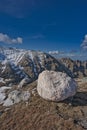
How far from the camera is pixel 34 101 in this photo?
1188 inches

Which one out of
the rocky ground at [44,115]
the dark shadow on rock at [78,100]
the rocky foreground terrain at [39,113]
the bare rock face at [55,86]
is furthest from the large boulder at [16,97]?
the dark shadow on rock at [78,100]

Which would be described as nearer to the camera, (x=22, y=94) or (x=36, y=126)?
(x=36, y=126)

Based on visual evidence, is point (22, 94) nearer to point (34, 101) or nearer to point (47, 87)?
point (34, 101)

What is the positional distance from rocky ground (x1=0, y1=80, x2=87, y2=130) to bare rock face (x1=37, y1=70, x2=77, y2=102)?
1.10m

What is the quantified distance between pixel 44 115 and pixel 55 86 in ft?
15.8

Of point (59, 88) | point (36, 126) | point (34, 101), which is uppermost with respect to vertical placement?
point (59, 88)

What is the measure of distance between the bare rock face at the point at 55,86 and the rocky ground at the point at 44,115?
1098 mm

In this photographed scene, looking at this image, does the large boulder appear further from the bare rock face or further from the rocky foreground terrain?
the bare rock face

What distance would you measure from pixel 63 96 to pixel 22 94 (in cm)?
814

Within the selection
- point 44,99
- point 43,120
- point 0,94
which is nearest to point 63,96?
point 44,99

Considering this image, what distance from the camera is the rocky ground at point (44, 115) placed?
77.6ft

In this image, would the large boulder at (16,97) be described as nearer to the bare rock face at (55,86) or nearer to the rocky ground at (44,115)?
the rocky ground at (44,115)

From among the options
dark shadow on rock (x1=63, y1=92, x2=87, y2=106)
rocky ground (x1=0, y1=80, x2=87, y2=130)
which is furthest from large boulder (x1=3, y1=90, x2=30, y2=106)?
dark shadow on rock (x1=63, y1=92, x2=87, y2=106)

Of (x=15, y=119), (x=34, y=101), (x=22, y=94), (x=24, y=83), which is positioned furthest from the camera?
(x=24, y=83)
